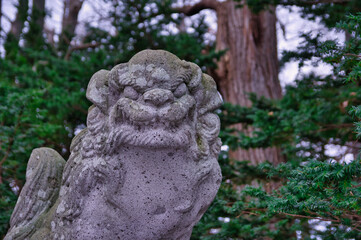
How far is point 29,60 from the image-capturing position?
6.15 metres

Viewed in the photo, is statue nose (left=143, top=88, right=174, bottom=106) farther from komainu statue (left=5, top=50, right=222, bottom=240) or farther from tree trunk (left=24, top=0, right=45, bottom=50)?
tree trunk (left=24, top=0, right=45, bottom=50)

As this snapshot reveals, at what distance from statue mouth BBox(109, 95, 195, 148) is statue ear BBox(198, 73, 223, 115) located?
7.3 inches

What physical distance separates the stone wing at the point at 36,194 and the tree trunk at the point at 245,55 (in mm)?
3736

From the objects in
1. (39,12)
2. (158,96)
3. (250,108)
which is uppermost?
(39,12)

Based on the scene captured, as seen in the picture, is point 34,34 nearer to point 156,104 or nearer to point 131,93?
point 131,93

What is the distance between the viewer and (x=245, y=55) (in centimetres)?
598

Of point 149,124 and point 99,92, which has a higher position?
point 99,92

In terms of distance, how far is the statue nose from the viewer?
5.57ft

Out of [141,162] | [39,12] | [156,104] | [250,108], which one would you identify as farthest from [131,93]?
[39,12]

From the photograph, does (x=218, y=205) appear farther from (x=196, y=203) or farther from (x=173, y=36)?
(x=173, y=36)

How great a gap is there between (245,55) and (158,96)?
14.8 ft

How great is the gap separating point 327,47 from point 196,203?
1.26m

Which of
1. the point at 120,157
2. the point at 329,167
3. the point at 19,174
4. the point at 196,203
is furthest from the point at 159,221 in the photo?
the point at 19,174

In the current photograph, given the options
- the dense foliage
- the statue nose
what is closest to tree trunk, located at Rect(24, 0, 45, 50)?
the dense foliage
